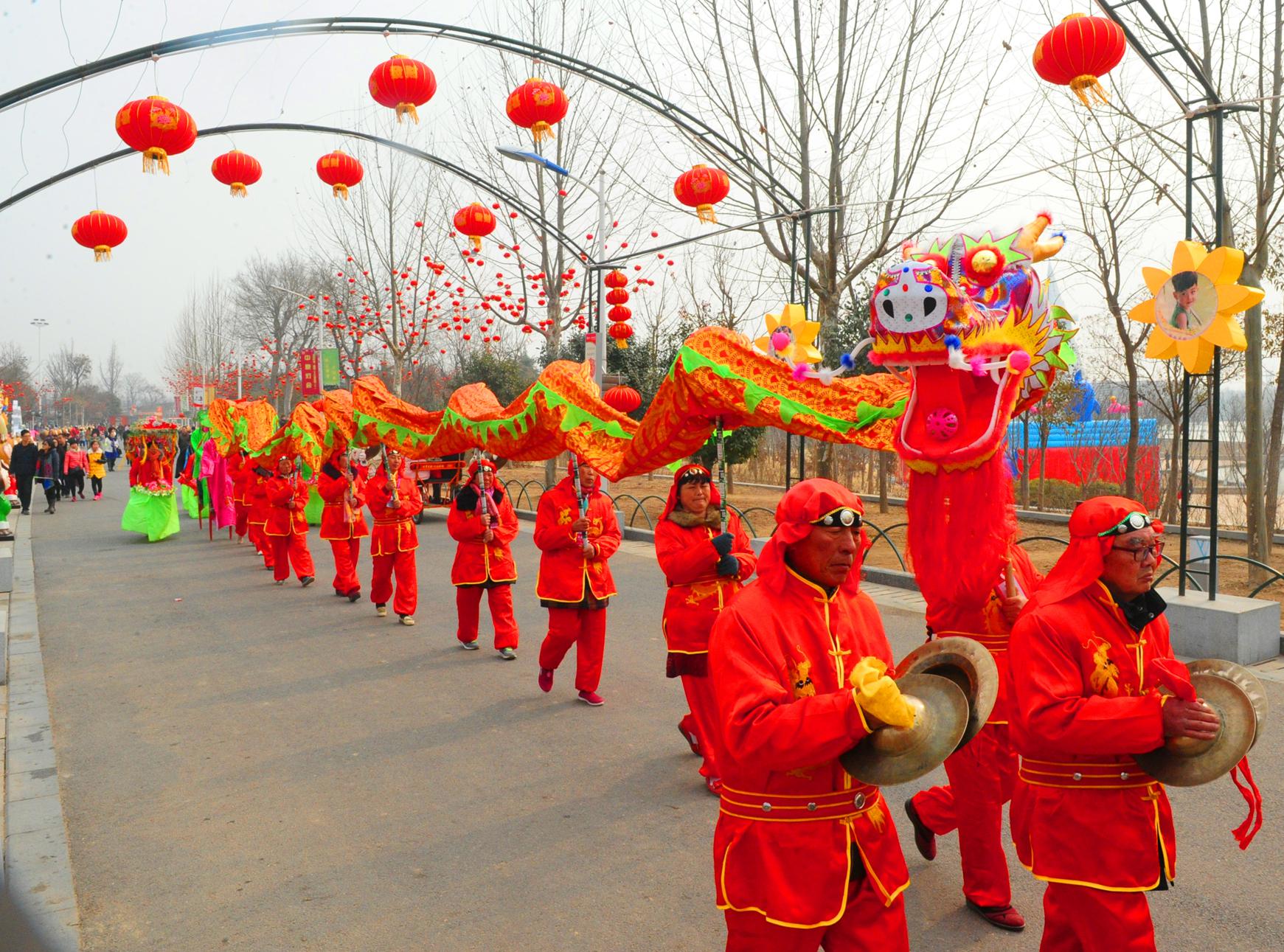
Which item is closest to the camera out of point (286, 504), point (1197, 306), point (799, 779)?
point (799, 779)

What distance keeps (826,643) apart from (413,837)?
3.11 m

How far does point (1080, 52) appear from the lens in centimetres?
628

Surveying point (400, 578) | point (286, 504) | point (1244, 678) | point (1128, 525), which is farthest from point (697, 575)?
point (286, 504)

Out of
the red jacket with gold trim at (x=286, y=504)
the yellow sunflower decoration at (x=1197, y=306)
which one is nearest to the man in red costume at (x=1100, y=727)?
the yellow sunflower decoration at (x=1197, y=306)

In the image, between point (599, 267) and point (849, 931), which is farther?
point (599, 267)

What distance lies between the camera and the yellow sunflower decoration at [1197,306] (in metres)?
3.90

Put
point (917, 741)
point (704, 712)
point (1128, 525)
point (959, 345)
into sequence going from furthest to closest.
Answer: point (704, 712) → point (959, 345) → point (1128, 525) → point (917, 741)

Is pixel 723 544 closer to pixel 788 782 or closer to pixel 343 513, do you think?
pixel 788 782

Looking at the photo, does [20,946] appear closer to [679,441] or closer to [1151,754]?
[1151,754]

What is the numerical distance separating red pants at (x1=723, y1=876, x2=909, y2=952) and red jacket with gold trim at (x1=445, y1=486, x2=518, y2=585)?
6031 millimetres

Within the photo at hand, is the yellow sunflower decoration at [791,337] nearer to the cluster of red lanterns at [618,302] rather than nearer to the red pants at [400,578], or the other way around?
the red pants at [400,578]

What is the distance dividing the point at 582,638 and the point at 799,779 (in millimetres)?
4674

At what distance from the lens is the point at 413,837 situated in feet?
16.5

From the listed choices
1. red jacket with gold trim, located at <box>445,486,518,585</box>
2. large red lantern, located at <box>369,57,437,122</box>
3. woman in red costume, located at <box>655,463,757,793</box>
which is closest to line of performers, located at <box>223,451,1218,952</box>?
woman in red costume, located at <box>655,463,757,793</box>
